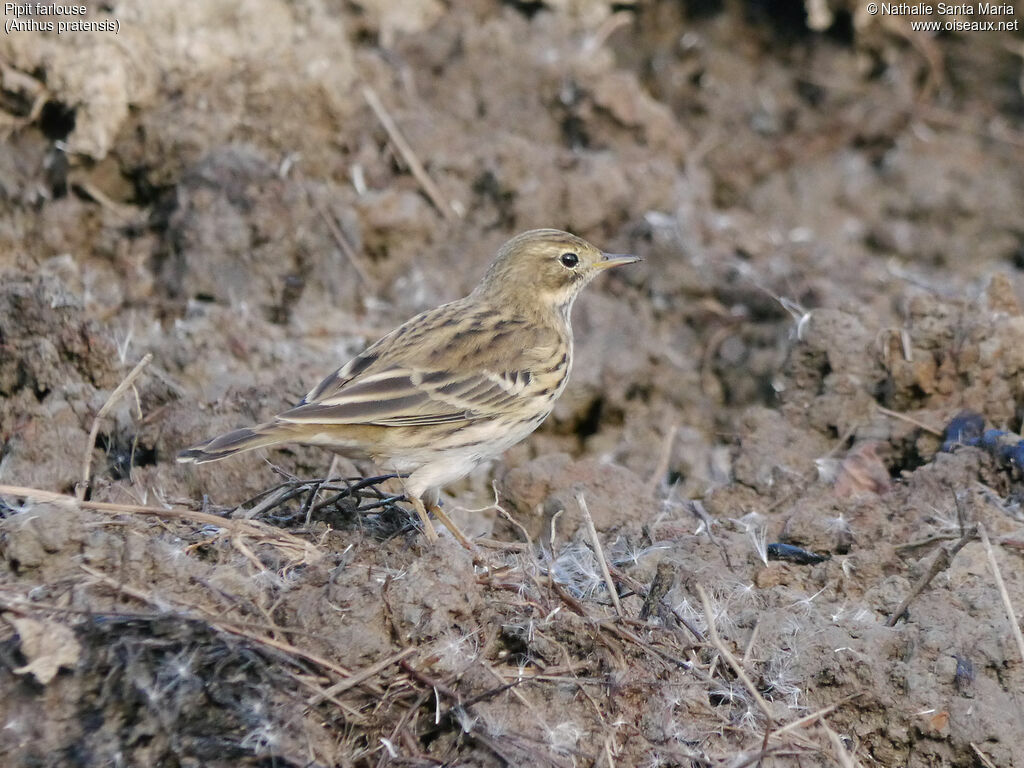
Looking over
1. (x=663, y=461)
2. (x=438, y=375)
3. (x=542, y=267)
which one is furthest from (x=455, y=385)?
(x=663, y=461)

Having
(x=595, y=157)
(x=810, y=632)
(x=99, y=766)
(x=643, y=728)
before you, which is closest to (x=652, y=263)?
(x=595, y=157)

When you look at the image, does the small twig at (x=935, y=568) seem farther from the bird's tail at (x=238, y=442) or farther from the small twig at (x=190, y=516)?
the bird's tail at (x=238, y=442)

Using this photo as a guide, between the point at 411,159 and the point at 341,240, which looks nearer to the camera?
the point at 341,240

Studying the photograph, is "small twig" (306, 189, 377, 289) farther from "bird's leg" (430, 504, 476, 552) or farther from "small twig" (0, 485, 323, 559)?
"small twig" (0, 485, 323, 559)

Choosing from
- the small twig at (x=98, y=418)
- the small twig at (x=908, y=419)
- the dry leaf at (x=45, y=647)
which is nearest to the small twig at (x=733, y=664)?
the dry leaf at (x=45, y=647)

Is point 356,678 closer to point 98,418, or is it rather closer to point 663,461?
point 98,418

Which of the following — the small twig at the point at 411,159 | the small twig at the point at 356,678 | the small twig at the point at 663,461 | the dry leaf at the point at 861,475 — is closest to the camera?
the small twig at the point at 356,678
